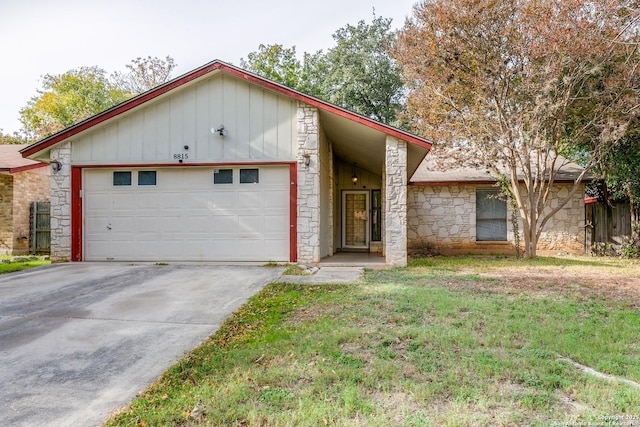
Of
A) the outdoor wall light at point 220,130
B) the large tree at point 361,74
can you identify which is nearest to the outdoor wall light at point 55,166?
the outdoor wall light at point 220,130

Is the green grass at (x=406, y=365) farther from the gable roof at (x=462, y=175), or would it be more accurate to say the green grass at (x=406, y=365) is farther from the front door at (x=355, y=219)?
the front door at (x=355, y=219)

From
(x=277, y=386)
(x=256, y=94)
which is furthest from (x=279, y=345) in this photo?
(x=256, y=94)

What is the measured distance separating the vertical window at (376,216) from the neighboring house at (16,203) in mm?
10681

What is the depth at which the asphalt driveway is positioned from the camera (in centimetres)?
256

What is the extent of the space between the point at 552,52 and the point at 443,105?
3.06 metres

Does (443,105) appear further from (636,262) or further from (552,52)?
(636,262)

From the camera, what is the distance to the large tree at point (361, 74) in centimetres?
2272

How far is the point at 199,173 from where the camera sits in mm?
8906

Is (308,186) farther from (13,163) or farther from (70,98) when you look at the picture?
(70,98)

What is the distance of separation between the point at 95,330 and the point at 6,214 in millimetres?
10698

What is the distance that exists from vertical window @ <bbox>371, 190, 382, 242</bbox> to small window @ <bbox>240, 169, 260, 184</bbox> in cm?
526

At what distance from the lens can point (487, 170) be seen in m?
11.5

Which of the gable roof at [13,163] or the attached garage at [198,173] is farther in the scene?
the gable roof at [13,163]

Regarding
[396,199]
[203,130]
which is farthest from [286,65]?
[396,199]
